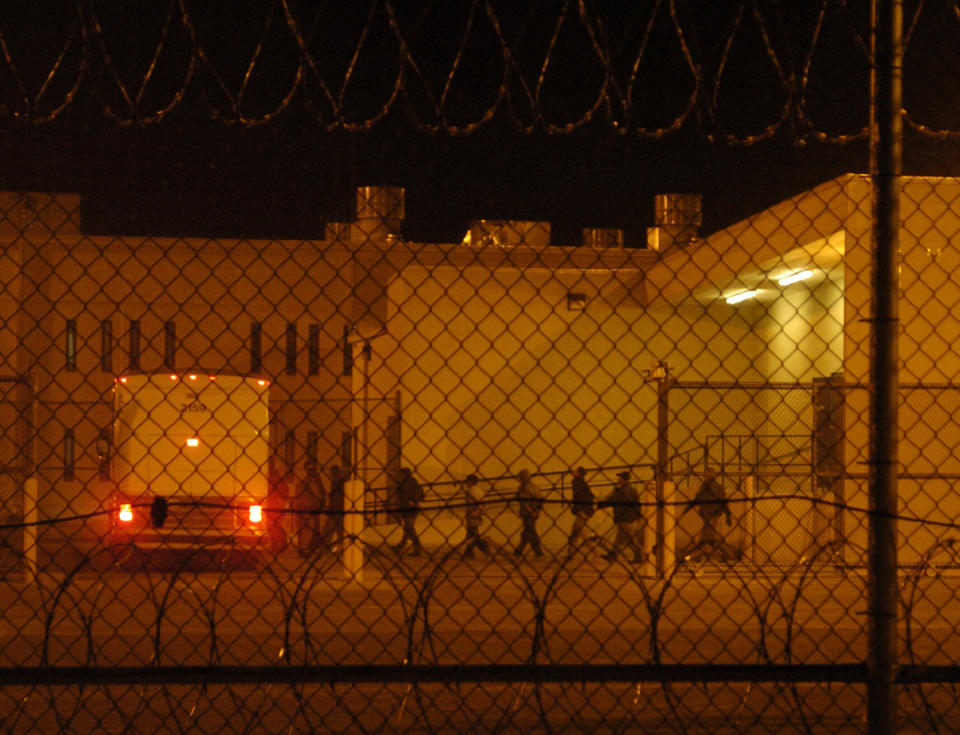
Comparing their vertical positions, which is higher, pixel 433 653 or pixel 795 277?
pixel 795 277

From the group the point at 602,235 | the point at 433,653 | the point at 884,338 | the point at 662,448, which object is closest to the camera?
the point at 884,338

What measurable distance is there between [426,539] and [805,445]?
22.6 feet

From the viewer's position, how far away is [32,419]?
1597cm

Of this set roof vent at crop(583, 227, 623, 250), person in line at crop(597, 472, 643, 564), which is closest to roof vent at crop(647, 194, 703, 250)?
roof vent at crop(583, 227, 623, 250)

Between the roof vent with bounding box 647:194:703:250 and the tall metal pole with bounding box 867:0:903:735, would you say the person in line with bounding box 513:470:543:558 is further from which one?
the tall metal pole with bounding box 867:0:903:735

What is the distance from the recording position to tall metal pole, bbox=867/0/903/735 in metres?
3.68

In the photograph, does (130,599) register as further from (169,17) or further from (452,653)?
(169,17)

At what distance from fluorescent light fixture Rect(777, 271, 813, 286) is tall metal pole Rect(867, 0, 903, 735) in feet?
49.9

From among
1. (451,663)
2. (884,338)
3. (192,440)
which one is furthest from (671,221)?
(884,338)

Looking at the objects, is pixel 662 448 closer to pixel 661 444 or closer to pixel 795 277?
pixel 661 444

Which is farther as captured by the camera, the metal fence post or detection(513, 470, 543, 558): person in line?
detection(513, 470, 543, 558): person in line

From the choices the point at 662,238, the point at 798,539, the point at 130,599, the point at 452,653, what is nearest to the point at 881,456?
the point at 452,653

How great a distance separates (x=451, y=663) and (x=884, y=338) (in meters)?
6.32

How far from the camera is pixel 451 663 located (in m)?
9.41
